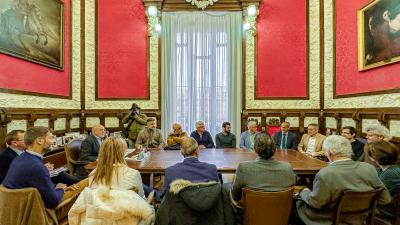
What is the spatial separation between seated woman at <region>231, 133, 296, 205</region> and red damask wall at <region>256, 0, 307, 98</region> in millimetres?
4443

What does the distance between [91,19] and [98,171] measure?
5460mm

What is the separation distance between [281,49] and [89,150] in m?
4.82

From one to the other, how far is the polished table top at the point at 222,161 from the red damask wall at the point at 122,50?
116 inches

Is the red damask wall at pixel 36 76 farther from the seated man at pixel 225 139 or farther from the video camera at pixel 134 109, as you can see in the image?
the seated man at pixel 225 139

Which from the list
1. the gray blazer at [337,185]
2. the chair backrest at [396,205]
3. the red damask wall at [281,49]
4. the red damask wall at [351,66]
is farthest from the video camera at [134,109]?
the chair backrest at [396,205]

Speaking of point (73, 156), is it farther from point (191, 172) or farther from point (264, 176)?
point (264, 176)

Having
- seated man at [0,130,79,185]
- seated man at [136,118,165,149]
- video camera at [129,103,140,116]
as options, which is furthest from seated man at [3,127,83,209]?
video camera at [129,103,140,116]

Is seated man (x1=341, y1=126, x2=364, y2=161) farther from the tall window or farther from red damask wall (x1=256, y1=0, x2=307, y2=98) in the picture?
the tall window

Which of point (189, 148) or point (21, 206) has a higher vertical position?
point (189, 148)

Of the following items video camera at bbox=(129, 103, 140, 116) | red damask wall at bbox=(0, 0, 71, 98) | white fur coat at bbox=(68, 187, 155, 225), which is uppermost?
red damask wall at bbox=(0, 0, 71, 98)

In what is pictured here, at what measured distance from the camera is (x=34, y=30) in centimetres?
484

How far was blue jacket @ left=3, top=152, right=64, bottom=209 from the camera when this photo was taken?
233cm

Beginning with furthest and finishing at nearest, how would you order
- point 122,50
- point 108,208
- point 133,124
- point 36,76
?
point 122,50 < point 133,124 < point 36,76 < point 108,208

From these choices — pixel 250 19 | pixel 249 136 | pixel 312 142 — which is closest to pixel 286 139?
pixel 312 142
